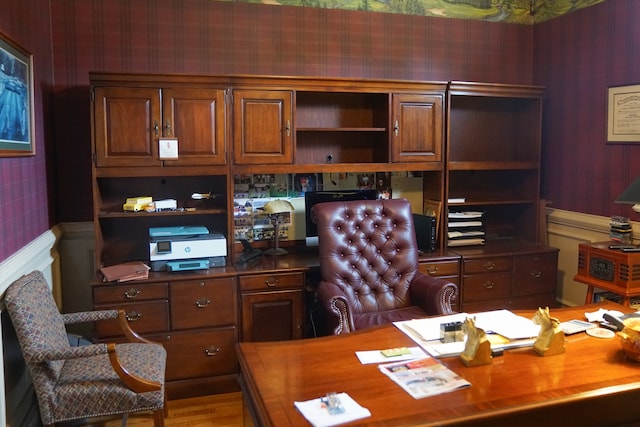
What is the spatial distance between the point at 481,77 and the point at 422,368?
126 inches

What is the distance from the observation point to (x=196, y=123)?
3.42m

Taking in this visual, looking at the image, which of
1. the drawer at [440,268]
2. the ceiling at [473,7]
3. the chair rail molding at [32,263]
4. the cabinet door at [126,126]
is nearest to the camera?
the chair rail molding at [32,263]

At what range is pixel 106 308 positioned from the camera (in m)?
3.19

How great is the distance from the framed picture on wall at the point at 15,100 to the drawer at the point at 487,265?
9.34 ft

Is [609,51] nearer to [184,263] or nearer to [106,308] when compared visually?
[184,263]

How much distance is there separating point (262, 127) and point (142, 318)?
1.42 meters

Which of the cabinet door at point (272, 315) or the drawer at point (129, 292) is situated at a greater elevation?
the drawer at point (129, 292)

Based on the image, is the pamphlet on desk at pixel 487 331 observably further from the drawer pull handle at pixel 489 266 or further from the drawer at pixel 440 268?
the drawer pull handle at pixel 489 266

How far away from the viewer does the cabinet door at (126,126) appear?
10.7ft

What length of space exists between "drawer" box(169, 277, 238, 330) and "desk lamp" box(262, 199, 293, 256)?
0.53 m

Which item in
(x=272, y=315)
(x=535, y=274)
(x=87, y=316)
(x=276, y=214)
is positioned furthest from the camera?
(x=535, y=274)

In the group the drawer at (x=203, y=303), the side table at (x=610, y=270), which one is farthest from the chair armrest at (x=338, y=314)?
the side table at (x=610, y=270)

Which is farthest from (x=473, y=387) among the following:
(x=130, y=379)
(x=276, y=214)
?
(x=276, y=214)

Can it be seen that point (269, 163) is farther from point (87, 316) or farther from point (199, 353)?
point (87, 316)
